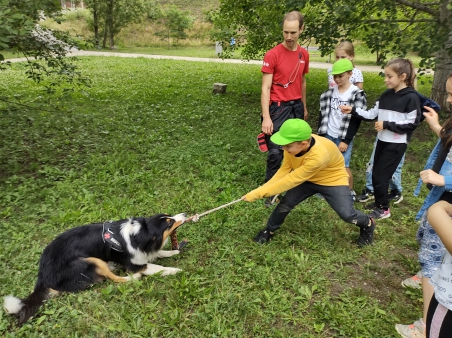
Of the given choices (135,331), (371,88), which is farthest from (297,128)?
(371,88)

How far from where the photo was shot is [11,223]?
3.82 meters

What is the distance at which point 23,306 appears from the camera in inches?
103

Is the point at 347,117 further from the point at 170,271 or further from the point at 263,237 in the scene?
the point at 170,271

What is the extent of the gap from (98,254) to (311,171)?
2105 mm

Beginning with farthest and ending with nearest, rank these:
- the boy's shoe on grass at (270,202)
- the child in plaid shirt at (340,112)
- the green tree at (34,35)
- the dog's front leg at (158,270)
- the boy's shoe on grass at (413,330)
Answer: the boy's shoe on grass at (270,202) < the child in plaid shirt at (340,112) < the green tree at (34,35) < the dog's front leg at (158,270) < the boy's shoe on grass at (413,330)

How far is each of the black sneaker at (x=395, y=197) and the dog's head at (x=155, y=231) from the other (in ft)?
9.68

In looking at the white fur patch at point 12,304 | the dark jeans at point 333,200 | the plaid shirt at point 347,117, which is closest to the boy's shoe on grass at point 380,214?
the dark jeans at point 333,200

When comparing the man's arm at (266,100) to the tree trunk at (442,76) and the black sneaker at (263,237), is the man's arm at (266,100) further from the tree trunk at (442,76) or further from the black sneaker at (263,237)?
the tree trunk at (442,76)

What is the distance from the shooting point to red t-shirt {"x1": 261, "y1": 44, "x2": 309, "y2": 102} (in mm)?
3807

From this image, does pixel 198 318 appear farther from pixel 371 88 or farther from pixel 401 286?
pixel 371 88

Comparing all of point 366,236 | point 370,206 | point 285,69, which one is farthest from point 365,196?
point 285,69

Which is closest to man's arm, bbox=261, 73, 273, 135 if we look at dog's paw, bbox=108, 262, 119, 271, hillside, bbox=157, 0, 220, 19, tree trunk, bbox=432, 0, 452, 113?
dog's paw, bbox=108, 262, 119, 271

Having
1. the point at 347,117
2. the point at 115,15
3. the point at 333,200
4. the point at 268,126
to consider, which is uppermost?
the point at 115,15

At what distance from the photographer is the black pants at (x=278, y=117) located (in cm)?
397
